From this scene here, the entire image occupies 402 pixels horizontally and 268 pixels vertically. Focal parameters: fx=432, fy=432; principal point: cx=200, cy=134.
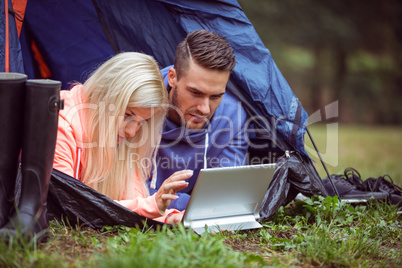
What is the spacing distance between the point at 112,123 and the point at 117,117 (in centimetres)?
3

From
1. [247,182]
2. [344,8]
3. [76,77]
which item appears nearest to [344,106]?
[344,8]

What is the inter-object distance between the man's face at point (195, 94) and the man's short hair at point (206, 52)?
3cm

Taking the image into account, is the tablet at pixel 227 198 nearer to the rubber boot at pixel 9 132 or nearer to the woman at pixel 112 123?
the woman at pixel 112 123

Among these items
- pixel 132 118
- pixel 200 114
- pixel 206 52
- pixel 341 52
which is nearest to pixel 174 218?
pixel 132 118

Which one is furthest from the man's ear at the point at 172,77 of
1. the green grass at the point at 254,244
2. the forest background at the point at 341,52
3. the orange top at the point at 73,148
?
the forest background at the point at 341,52

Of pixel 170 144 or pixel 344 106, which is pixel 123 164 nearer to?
pixel 170 144

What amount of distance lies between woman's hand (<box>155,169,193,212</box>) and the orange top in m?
0.03

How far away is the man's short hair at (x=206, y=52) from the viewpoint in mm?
2178

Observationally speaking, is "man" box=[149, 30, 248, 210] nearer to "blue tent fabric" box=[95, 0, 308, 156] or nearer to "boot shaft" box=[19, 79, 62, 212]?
"blue tent fabric" box=[95, 0, 308, 156]

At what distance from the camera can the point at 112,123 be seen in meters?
1.91

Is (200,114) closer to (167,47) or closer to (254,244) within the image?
(167,47)

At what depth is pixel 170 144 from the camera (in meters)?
2.38

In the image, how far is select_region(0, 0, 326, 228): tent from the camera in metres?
2.28

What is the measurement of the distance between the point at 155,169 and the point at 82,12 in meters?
1.28
